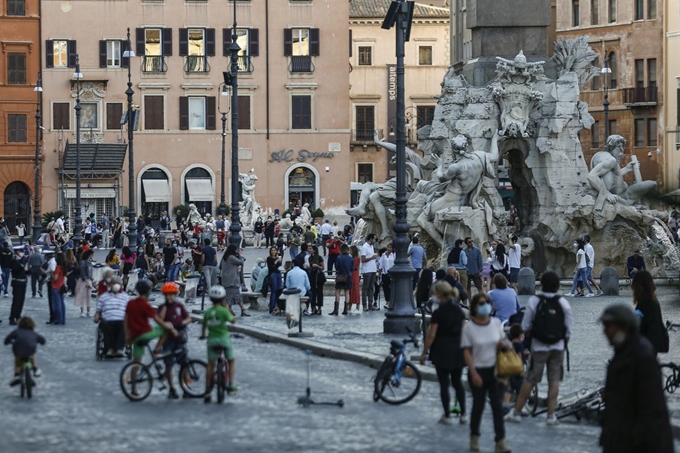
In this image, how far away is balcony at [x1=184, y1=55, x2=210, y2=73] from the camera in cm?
7650

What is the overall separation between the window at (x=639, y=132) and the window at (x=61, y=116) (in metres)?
24.4

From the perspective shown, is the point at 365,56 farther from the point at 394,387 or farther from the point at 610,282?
the point at 394,387

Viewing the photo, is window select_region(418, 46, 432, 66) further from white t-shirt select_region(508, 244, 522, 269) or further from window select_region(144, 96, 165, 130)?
white t-shirt select_region(508, 244, 522, 269)

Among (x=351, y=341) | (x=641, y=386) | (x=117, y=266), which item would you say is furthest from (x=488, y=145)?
(x=641, y=386)

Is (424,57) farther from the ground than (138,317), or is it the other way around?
(424,57)

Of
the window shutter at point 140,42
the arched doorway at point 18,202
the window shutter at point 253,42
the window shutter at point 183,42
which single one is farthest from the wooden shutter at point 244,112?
the arched doorway at point 18,202

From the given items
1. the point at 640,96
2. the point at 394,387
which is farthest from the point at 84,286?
the point at 640,96

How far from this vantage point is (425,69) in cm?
9106

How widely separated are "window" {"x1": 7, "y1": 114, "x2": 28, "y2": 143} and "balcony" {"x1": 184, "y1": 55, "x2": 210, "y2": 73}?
752 cm

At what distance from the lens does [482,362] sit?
13.7 m

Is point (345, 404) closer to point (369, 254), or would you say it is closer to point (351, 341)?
point (351, 341)

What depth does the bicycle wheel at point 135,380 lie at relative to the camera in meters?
16.8

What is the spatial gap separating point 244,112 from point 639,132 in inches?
704

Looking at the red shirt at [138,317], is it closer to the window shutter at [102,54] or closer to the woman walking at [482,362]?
the woman walking at [482,362]
